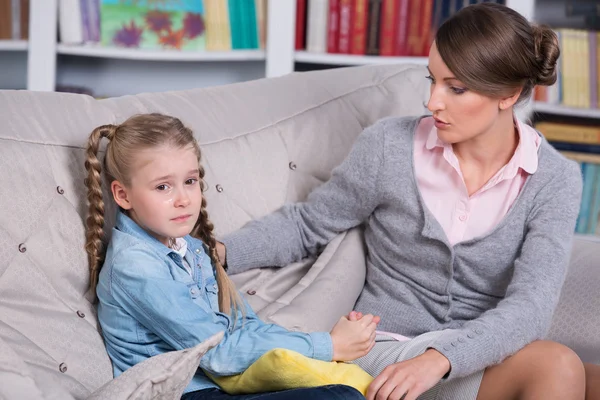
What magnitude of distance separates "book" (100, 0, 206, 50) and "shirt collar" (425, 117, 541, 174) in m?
1.35

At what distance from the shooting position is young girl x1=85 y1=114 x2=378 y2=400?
1169mm

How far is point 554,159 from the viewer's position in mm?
1527

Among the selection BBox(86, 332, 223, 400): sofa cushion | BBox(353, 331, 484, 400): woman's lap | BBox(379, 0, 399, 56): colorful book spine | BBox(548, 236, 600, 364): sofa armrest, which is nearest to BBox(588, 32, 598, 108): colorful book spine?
BBox(379, 0, 399, 56): colorful book spine

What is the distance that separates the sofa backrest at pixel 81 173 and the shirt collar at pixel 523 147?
274mm

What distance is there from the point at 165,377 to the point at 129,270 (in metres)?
0.23

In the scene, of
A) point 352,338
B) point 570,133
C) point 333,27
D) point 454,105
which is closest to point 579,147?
point 570,133

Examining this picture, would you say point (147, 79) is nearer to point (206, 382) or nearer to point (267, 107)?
point (267, 107)

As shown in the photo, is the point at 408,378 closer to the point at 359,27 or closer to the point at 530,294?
the point at 530,294

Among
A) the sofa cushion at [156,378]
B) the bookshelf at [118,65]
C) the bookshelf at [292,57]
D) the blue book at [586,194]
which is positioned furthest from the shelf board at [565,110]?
the sofa cushion at [156,378]

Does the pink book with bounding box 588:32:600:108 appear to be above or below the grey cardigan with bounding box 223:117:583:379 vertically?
above

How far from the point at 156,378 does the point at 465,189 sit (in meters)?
0.75

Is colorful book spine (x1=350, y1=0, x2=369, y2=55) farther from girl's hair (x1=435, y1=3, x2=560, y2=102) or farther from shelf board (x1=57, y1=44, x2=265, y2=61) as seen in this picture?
girl's hair (x1=435, y1=3, x2=560, y2=102)

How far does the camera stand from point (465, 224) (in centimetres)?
152

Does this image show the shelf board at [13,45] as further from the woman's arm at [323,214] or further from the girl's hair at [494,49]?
the girl's hair at [494,49]
